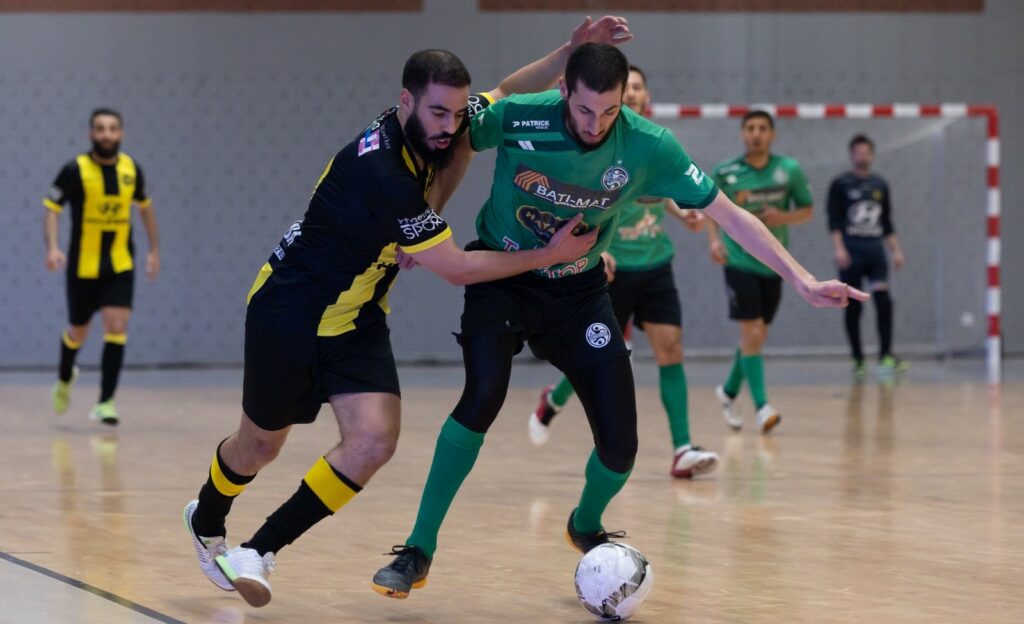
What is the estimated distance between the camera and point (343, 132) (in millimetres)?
14977

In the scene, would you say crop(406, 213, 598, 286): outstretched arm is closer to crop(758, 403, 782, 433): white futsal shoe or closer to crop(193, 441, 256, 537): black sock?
crop(193, 441, 256, 537): black sock

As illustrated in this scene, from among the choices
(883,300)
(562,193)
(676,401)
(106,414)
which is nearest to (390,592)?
(562,193)

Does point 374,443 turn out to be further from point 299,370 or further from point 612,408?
point 612,408

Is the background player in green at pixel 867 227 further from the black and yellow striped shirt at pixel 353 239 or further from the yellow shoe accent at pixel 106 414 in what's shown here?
the black and yellow striped shirt at pixel 353 239

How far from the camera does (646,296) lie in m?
8.11

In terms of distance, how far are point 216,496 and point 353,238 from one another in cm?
101

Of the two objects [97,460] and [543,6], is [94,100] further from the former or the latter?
[97,460]

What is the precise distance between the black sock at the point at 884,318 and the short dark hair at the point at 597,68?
32.8ft

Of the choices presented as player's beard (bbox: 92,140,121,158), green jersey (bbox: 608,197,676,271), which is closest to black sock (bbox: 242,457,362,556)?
green jersey (bbox: 608,197,676,271)

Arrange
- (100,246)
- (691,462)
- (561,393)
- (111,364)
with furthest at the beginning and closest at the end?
(100,246), (111,364), (561,393), (691,462)

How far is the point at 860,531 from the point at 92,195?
6120mm

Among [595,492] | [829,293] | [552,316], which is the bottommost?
[595,492]

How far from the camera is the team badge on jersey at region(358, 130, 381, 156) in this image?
4.64 meters

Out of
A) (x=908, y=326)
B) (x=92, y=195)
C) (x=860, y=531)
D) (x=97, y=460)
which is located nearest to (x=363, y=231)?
(x=860, y=531)
